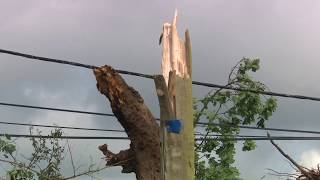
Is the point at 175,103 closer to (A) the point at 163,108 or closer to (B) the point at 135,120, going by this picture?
(A) the point at 163,108

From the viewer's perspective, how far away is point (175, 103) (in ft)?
16.2

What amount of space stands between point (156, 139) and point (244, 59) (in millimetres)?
12837

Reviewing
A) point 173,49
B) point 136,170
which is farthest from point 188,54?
point 136,170

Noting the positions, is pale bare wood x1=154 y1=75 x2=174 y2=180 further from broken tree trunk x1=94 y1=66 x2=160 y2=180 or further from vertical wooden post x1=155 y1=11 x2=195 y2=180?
broken tree trunk x1=94 y1=66 x2=160 y2=180

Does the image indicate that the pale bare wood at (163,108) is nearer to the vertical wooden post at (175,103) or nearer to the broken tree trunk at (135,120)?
the vertical wooden post at (175,103)

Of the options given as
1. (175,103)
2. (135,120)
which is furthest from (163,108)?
(135,120)

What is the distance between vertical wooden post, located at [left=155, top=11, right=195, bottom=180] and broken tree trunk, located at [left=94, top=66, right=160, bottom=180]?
1.54 feet

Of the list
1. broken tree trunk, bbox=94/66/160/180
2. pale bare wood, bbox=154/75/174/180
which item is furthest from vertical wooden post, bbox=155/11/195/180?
broken tree trunk, bbox=94/66/160/180

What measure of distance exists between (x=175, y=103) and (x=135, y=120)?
1.85 ft

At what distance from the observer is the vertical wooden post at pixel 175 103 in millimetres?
4875

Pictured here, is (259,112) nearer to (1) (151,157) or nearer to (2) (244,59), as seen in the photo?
(2) (244,59)

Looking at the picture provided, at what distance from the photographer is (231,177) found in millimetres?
16719

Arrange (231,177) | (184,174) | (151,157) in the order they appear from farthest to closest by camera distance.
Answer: (231,177) → (151,157) → (184,174)

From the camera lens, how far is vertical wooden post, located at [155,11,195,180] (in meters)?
4.88
